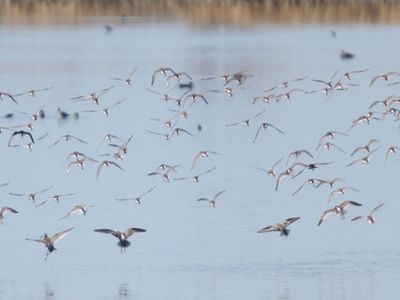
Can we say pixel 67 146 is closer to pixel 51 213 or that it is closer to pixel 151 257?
pixel 51 213

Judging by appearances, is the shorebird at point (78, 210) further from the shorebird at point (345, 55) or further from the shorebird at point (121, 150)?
the shorebird at point (345, 55)

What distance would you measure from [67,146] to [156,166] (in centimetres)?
366

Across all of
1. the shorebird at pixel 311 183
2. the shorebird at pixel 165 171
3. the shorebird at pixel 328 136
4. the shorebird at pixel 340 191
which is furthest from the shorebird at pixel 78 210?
the shorebird at pixel 328 136

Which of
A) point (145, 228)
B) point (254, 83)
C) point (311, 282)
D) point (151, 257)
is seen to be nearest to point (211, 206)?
point (145, 228)

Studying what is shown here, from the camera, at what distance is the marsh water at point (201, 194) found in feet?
68.3

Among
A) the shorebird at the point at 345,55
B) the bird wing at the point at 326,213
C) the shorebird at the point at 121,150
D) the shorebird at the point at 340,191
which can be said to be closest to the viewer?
the bird wing at the point at 326,213

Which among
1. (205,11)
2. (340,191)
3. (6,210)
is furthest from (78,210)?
(205,11)

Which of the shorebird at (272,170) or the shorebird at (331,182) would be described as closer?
the shorebird at (331,182)

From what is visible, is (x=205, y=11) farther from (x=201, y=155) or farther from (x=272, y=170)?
(x=272, y=170)

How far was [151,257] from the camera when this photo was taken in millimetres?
22016

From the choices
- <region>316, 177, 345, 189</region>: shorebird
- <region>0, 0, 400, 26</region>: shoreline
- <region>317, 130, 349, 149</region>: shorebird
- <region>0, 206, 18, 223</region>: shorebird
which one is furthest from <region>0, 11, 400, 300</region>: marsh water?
<region>0, 0, 400, 26</region>: shoreline

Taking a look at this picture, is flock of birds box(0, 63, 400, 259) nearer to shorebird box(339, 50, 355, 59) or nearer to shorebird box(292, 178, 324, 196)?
shorebird box(292, 178, 324, 196)

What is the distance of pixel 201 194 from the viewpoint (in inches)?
1065

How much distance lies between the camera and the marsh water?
68.3 feet
